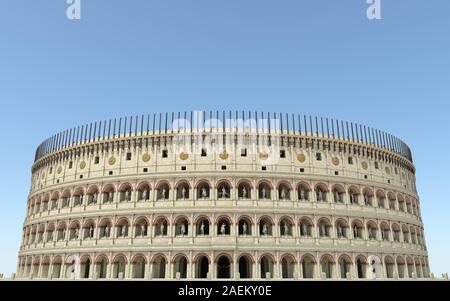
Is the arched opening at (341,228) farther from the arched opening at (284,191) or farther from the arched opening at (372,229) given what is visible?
the arched opening at (284,191)

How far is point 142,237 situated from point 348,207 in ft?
73.9

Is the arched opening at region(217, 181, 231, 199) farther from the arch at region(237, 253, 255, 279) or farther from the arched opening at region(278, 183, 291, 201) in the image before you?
the arch at region(237, 253, 255, 279)

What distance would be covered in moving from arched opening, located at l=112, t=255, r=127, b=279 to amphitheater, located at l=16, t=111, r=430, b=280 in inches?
4.9

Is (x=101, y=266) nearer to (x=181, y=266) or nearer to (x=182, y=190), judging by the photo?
(x=181, y=266)

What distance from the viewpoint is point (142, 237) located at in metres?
35.2

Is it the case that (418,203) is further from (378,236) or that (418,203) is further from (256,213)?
(256,213)

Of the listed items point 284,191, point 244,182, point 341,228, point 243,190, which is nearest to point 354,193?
point 341,228

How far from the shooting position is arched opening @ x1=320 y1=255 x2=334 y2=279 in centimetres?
3541

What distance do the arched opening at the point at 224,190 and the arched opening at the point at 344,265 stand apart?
13580mm

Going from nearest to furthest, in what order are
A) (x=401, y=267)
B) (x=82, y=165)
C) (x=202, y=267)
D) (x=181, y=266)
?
(x=202, y=267) → (x=181, y=266) → (x=401, y=267) → (x=82, y=165)

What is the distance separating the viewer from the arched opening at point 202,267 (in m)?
34.4

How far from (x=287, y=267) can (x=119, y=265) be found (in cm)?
1750

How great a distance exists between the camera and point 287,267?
115 feet
